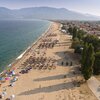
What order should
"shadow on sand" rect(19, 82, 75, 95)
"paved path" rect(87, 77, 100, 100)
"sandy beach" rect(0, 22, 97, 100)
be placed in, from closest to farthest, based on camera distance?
"sandy beach" rect(0, 22, 97, 100), "paved path" rect(87, 77, 100, 100), "shadow on sand" rect(19, 82, 75, 95)

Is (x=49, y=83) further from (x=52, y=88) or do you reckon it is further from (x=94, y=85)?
(x=94, y=85)

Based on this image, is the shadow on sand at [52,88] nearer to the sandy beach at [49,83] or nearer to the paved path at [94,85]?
the sandy beach at [49,83]

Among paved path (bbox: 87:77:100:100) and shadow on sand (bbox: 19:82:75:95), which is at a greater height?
paved path (bbox: 87:77:100:100)

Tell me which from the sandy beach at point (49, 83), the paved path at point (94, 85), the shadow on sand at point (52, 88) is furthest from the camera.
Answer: the shadow on sand at point (52, 88)

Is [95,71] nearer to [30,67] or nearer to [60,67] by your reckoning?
[60,67]

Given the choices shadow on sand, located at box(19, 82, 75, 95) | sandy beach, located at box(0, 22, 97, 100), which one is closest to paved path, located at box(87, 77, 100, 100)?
sandy beach, located at box(0, 22, 97, 100)

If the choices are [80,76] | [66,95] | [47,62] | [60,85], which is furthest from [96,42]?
[66,95]

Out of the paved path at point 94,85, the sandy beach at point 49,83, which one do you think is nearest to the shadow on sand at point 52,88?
the sandy beach at point 49,83

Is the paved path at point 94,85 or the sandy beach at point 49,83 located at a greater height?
the paved path at point 94,85

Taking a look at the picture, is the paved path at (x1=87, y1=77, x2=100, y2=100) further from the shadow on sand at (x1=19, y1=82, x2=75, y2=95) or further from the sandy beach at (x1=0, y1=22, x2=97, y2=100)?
the shadow on sand at (x1=19, y1=82, x2=75, y2=95)

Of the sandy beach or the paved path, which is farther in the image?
the paved path
